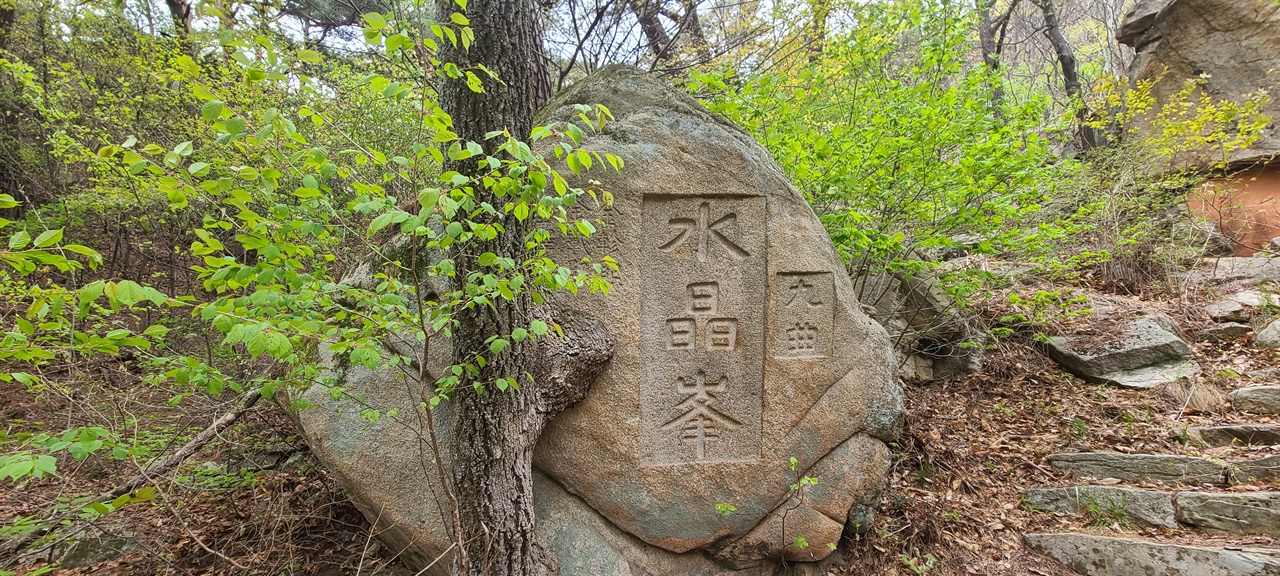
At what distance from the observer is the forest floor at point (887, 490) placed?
3178 millimetres

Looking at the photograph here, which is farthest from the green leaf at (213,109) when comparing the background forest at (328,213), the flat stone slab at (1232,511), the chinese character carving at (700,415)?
the flat stone slab at (1232,511)

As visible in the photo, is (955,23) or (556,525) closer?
(556,525)

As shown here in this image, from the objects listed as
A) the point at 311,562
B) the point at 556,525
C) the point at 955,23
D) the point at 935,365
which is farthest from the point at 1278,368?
the point at 311,562

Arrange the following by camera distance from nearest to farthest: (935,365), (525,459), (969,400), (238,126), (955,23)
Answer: (238,126) → (525,459) → (955,23) → (969,400) → (935,365)

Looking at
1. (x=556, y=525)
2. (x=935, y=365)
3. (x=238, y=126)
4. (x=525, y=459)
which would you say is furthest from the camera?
(x=935, y=365)

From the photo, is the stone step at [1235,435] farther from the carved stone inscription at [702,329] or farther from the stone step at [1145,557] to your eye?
the carved stone inscription at [702,329]

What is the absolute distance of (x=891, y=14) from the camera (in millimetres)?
4562

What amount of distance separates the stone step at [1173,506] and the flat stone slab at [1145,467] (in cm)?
28

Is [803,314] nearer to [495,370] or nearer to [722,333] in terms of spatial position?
[722,333]

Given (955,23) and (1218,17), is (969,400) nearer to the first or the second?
(955,23)

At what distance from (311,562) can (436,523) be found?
1.04 metres

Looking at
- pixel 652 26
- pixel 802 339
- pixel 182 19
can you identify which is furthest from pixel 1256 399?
pixel 182 19

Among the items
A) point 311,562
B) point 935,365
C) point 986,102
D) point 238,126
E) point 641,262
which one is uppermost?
point 986,102

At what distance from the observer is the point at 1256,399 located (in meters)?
4.14
